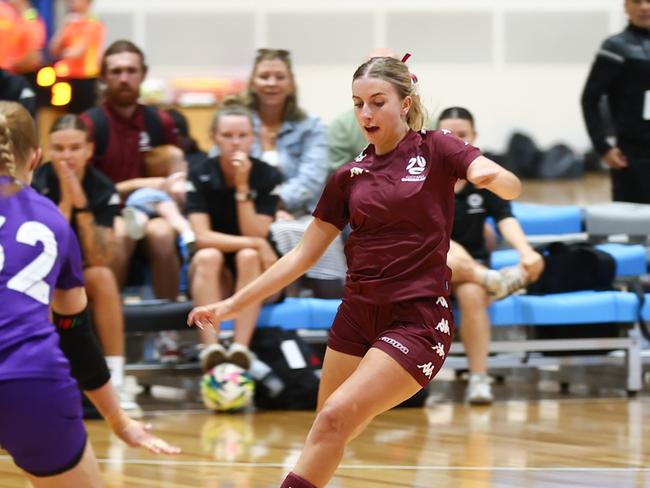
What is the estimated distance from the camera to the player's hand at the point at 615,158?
7565mm

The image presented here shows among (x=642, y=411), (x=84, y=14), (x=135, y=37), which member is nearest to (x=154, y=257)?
(x=642, y=411)

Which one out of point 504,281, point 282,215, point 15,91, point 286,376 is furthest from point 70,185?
point 504,281

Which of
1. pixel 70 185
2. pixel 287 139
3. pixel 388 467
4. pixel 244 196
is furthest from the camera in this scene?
pixel 287 139

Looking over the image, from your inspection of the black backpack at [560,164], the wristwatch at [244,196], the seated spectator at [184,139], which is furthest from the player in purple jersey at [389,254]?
the black backpack at [560,164]

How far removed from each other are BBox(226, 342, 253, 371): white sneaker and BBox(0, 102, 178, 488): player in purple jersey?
342cm

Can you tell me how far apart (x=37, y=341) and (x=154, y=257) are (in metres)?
3.95

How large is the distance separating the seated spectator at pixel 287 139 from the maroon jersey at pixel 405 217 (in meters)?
3.07

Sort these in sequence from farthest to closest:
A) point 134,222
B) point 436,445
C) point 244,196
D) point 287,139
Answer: point 287,139, point 134,222, point 244,196, point 436,445

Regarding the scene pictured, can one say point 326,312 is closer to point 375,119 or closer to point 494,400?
point 494,400

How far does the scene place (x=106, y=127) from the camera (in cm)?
692

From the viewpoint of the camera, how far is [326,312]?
674cm

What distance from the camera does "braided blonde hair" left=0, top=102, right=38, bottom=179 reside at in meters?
2.92

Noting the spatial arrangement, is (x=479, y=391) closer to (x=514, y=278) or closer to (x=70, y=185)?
(x=514, y=278)

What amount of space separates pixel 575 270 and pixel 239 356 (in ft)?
6.72
